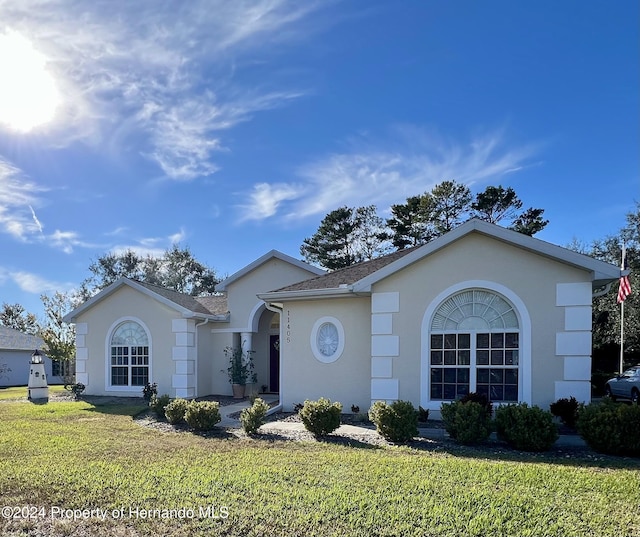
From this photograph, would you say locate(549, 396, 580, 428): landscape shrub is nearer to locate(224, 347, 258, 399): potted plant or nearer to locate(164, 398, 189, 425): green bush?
locate(164, 398, 189, 425): green bush

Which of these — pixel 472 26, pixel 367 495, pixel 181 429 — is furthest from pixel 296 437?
pixel 472 26

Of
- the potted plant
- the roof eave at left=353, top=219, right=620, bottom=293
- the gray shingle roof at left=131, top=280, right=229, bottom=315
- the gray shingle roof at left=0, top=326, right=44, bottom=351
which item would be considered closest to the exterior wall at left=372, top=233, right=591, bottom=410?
the roof eave at left=353, top=219, right=620, bottom=293

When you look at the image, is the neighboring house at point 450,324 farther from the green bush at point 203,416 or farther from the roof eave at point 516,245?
the green bush at point 203,416

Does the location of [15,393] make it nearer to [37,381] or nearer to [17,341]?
[37,381]

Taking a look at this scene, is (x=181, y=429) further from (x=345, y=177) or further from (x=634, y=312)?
(x=634, y=312)

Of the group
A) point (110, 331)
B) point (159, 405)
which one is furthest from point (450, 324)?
point (110, 331)

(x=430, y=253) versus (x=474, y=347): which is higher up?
(x=430, y=253)

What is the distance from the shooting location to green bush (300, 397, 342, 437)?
9.52 metres

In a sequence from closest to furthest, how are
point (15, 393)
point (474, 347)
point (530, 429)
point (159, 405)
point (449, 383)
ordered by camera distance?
point (530, 429)
point (474, 347)
point (449, 383)
point (159, 405)
point (15, 393)

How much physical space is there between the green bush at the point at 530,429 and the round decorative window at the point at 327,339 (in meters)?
5.25

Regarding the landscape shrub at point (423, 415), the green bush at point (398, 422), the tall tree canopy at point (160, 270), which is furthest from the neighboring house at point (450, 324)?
the tall tree canopy at point (160, 270)

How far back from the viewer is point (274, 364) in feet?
62.6

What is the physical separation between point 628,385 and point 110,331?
67.1ft

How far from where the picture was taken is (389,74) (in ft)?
41.0
